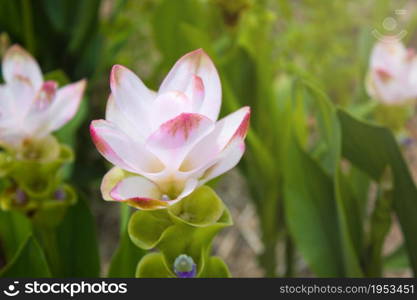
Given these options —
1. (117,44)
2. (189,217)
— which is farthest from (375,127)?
(117,44)

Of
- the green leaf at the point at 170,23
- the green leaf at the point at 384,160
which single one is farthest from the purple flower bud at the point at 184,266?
the green leaf at the point at 170,23

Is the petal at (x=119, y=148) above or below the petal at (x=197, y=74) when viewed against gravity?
below

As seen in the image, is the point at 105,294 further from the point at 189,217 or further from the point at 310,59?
the point at 310,59

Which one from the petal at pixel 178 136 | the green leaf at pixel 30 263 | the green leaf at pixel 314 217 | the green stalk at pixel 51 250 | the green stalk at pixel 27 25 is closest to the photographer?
the petal at pixel 178 136

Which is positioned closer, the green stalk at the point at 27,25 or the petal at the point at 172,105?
the petal at the point at 172,105

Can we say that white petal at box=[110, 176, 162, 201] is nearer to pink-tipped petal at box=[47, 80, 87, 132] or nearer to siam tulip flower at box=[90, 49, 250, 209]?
siam tulip flower at box=[90, 49, 250, 209]

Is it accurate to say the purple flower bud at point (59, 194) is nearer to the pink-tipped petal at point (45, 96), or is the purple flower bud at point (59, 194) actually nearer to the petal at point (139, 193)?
the pink-tipped petal at point (45, 96)
